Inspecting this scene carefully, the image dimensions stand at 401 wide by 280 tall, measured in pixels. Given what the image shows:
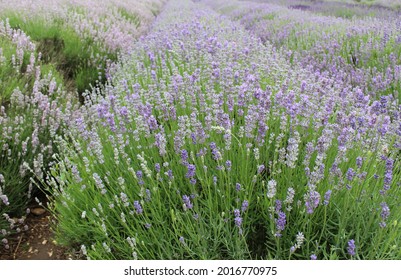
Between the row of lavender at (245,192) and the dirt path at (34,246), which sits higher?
the row of lavender at (245,192)

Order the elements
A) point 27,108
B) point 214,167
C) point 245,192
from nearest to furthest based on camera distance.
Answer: point 245,192, point 214,167, point 27,108

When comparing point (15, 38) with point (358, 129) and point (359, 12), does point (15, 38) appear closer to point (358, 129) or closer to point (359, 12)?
point (358, 129)

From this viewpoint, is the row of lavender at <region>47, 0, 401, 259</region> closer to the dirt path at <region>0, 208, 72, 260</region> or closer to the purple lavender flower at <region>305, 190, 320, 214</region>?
the purple lavender flower at <region>305, 190, 320, 214</region>

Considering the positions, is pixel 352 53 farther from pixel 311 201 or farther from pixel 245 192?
pixel 311 201

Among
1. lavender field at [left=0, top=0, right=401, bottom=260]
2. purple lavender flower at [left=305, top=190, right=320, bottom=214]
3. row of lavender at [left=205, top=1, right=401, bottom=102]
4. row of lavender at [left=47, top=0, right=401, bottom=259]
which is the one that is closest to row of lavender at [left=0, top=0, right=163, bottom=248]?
lavender field at [left=0, top=0, right=401, bottom=260]

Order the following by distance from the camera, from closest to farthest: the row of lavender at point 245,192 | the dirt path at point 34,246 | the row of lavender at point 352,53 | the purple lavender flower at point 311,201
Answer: the purple lavender flower at point 311,201
the row of lavender at point 245,192
the dirt path at point 34,246
the row of lavender at point 352,53

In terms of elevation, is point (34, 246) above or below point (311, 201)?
below

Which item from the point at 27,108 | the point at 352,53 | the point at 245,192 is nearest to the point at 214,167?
the point at 245,192

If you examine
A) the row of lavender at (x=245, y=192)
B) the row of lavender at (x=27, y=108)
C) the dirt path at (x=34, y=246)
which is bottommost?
the dirt path at (x=34, y=246)

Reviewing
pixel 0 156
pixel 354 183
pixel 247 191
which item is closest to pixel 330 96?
pixel 354 183

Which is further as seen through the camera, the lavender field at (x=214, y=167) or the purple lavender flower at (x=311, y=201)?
the lavender field at (x=214, y=167)

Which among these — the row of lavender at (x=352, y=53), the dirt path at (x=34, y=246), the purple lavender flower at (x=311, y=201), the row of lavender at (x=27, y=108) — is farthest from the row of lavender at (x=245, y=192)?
the row of lavender at (x=352, y=53)

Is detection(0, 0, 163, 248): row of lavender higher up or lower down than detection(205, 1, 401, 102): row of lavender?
lower down

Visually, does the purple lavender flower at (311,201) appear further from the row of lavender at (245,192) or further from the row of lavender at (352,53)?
the row of lavender at (352,53)
